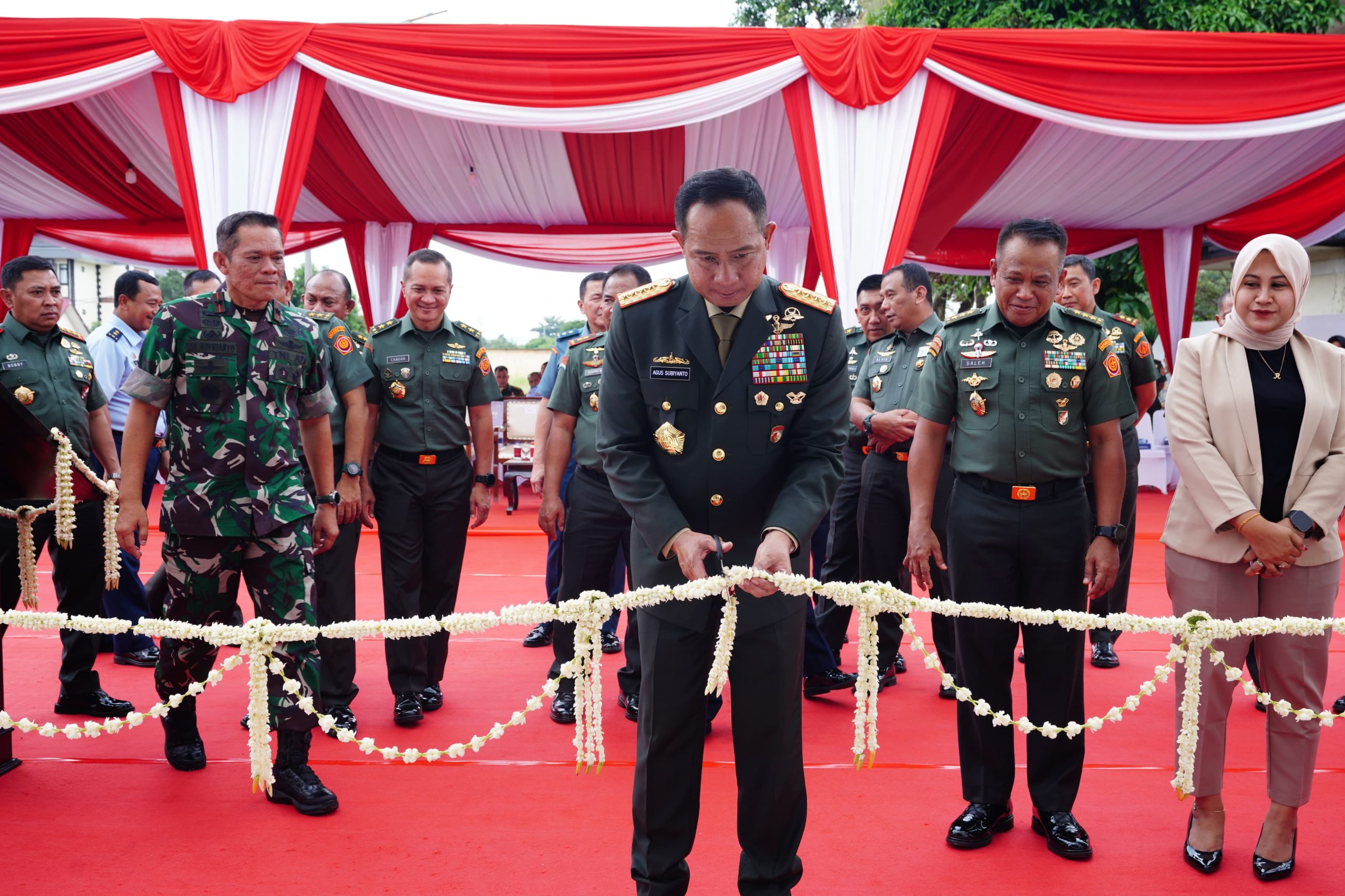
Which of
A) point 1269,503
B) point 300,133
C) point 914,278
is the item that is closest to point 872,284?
point 914,278

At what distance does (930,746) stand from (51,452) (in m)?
3.20

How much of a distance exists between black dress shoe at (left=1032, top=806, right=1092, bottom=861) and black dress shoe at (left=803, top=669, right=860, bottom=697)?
4.45ft

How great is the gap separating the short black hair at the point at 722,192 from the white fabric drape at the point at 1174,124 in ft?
17.0

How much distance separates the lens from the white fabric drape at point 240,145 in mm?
6156

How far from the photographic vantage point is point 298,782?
2.78m

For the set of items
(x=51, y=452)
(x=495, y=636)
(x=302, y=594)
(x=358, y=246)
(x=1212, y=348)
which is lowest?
(x=495, y=636)

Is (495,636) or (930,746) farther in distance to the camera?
(495,636)

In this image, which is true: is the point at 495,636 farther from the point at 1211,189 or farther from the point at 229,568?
the point at 1211,189

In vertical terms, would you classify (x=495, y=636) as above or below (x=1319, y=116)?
below

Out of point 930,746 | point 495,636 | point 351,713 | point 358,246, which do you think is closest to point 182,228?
point 358,246

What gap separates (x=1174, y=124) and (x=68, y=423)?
22.3 feet

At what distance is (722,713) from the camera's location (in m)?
3.68

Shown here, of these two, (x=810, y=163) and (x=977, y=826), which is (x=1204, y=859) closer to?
(x=977, y=826)

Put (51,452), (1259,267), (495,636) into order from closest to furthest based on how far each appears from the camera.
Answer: (1259,267), (51,452), (495,636)
